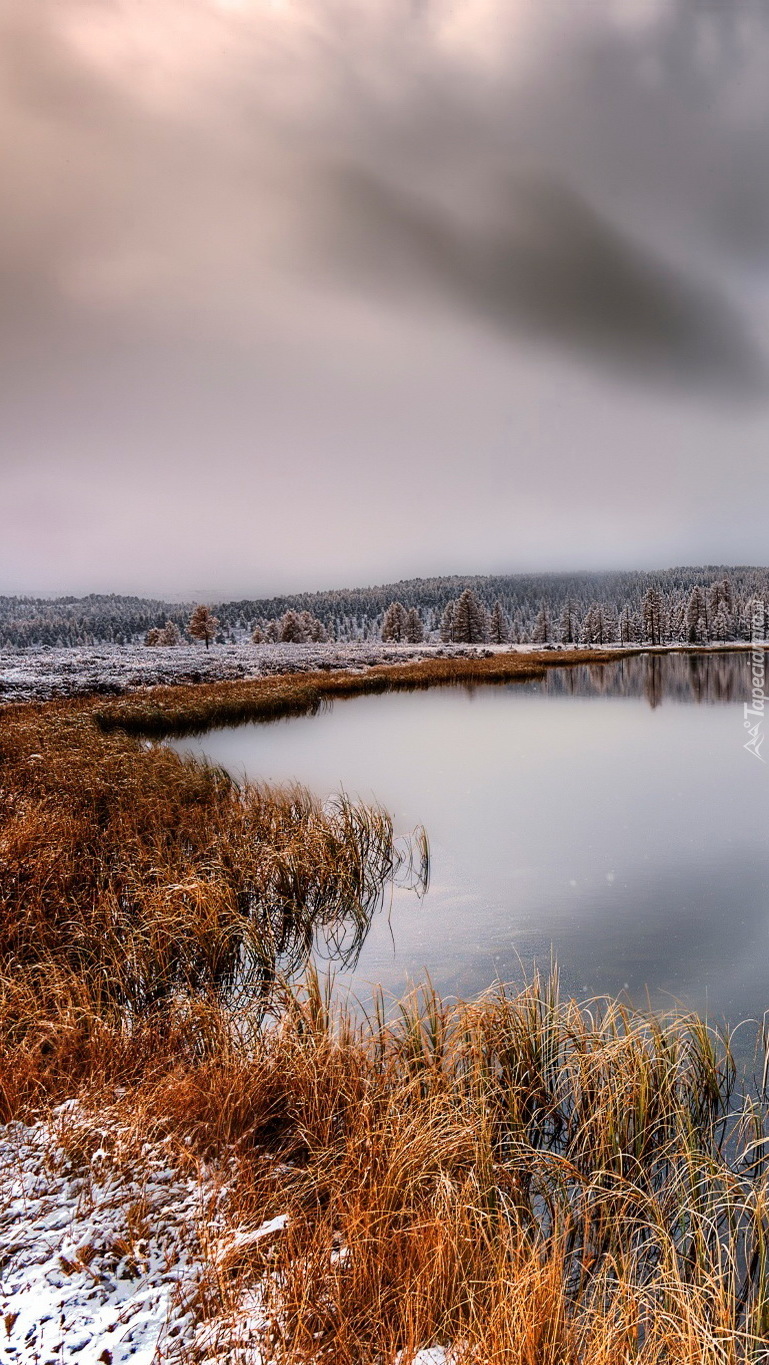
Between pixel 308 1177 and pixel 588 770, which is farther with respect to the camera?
pixel 588 770

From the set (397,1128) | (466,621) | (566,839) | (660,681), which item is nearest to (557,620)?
(466,621)

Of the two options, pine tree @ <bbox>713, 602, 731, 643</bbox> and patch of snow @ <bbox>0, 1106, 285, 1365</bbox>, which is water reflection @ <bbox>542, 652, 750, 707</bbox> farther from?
pine tree @ <bbox>713, 602, 731, 643</bbox>

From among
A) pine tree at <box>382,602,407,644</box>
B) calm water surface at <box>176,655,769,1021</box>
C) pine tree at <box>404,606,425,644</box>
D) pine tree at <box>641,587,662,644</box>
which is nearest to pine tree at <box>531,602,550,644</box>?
pine tree at <box>641,587,662,644</box>

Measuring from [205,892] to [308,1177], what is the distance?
382cm

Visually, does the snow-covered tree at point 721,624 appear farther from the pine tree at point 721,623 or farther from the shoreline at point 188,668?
the shoreline at point 188,668

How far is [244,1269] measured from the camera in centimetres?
254

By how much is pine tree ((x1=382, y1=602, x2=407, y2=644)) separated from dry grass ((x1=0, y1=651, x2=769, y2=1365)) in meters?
82.8

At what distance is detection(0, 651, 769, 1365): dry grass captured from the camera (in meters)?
2.39

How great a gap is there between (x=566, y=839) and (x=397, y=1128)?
27.4ft

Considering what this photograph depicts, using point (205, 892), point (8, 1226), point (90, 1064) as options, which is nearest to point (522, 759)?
point (205, 892)

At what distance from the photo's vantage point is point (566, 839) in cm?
1093

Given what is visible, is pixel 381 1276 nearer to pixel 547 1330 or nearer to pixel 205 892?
pixel 547 1330

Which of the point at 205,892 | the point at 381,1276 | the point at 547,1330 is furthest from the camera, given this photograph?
the point at 205,892

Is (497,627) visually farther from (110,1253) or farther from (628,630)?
(110,1253)
